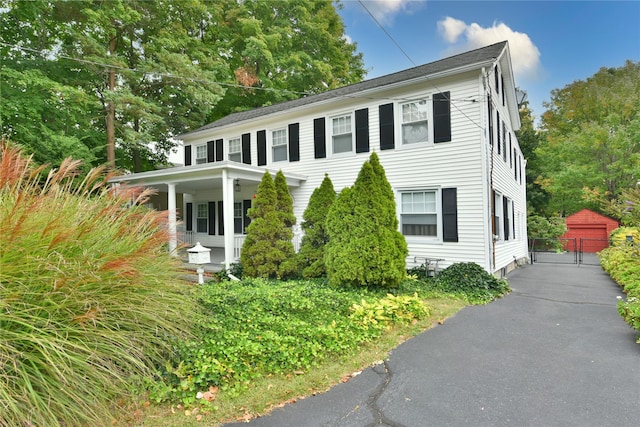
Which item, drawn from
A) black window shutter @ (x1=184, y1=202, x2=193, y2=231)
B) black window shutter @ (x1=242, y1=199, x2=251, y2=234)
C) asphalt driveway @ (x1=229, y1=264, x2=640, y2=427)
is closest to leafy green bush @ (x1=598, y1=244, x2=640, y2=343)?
asphalt driveway @ (x1=229, y1=264, x2=640, y2=427)

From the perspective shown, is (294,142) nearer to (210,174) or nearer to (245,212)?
(210,174)

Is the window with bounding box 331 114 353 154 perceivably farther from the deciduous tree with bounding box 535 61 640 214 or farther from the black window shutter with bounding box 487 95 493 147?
the deciduous tree with bounding box 535 61 640 214

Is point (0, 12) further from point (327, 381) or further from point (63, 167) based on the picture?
point (327, 381)

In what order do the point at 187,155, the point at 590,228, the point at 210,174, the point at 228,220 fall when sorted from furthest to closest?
the point at 590,228 → the point at 187,155 → the point at 210,174 → the point at 228,220

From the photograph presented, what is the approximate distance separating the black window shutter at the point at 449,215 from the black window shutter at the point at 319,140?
399cm

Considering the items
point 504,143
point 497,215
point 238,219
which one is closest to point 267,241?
point 238,219

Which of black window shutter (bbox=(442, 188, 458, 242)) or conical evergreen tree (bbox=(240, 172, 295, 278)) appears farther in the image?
black window shutter (bbox=(442, 188, 458, 242))

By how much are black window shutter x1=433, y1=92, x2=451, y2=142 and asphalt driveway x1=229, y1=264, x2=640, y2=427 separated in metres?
4.83

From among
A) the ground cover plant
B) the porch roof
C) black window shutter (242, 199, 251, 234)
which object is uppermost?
the porch roof

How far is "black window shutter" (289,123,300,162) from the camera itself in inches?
440

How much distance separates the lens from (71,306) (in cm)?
242

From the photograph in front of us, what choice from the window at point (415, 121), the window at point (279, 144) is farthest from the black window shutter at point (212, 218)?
the window at point (415, 121)

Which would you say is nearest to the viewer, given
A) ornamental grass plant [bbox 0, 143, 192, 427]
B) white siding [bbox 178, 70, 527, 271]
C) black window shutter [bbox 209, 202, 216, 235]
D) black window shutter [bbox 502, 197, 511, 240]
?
ornamental grass plant [bbox 0, 143, 192, 427]

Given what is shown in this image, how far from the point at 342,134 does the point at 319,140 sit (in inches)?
32.3
